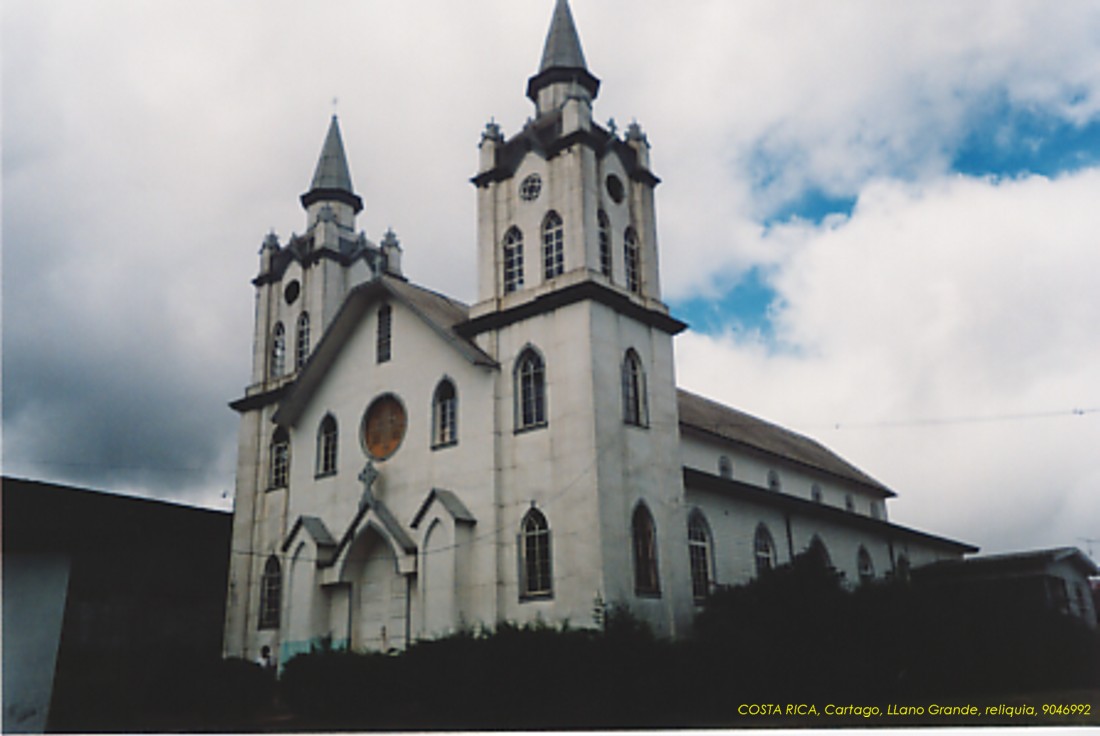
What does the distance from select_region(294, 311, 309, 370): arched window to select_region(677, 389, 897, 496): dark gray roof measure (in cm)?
1321

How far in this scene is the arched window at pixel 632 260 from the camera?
2698cm

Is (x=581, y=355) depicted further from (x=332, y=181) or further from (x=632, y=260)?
(x=332, y=181)

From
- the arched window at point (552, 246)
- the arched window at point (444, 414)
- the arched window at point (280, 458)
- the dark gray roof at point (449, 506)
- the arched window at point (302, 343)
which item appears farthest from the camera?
the arched window at point (302, 343)

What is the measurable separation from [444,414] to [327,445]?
5300 millimetres

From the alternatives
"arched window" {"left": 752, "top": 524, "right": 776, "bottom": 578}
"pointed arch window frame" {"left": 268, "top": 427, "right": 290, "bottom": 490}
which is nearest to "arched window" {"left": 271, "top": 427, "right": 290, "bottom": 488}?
"pointed arch window frame" {"left": 268, "top": 427, "right": 290, "bottom": 490}

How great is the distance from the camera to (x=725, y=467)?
114ft

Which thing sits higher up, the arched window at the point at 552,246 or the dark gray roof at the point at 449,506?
the arched window at the point at 552,246

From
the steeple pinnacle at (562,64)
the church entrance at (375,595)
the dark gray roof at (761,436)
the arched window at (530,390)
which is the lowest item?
the church entrance at (375,595)

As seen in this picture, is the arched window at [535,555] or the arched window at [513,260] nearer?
the arched window at [535,555]

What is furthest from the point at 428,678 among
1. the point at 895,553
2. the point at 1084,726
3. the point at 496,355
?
the point at 895,553

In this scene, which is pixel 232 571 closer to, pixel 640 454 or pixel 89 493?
pixel 89 493

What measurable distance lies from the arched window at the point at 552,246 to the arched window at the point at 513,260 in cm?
80

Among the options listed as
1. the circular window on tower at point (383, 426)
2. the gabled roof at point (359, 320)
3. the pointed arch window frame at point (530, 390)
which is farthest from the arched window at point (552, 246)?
the circular window on tower at point (383, 426)

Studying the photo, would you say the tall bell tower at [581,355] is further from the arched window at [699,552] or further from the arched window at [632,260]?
the arched window at [699,552]
